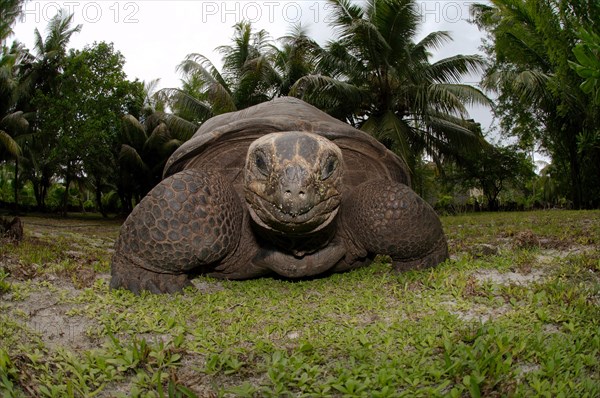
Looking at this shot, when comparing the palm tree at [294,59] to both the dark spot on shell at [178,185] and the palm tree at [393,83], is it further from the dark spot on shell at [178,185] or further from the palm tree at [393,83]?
the dark spot on shell at [178,185]

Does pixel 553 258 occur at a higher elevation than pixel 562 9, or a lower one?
lower

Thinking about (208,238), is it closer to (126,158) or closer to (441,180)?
(126,158)

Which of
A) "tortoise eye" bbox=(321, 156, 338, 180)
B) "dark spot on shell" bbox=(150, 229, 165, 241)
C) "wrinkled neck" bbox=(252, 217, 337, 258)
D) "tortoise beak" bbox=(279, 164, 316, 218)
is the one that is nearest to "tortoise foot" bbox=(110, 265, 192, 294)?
"dark spot on shell" bbox=(150, 229, 165, 241)

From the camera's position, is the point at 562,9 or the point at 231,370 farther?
the point at 562,9

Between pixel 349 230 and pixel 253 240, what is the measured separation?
0.58 metres

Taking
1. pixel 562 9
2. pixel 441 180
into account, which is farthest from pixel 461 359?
pixel 441 180

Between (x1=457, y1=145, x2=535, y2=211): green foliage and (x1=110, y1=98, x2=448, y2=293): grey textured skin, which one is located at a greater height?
(x1=457, y1=145, x2=535, y2=211): green foliage

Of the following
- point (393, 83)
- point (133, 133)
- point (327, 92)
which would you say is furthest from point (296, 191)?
point (133, 133)

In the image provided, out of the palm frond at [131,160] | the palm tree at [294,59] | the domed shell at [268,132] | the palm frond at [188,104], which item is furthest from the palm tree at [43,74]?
the domed shell at [268,132]

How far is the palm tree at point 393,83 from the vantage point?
13.7m

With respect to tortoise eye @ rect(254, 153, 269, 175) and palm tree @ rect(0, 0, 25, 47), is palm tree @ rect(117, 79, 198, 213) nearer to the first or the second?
palm tree @ rect(0, 0, 25, 47)

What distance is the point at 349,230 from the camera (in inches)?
116

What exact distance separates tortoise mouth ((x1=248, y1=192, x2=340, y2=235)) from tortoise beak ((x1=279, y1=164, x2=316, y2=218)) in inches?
0.6

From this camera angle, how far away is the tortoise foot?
8.43 ft
